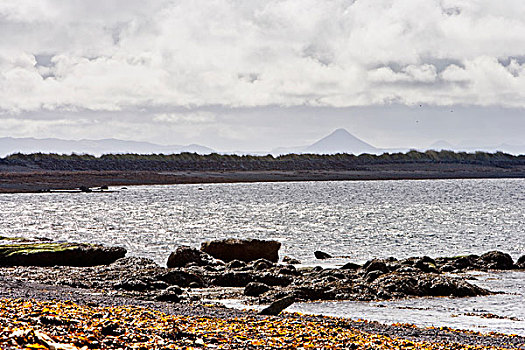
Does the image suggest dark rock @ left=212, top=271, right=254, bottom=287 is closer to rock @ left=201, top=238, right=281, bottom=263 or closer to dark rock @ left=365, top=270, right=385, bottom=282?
dark rock @ left=365, top=270, right=385, bottom=282

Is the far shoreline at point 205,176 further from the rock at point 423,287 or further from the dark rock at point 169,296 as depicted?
the rock at point 423,287

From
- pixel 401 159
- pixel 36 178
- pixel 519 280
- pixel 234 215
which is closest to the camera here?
pixel 519 280

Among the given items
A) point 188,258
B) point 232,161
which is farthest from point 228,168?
point 188,258

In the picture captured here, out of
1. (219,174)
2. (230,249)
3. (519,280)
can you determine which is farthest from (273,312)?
(219,174)

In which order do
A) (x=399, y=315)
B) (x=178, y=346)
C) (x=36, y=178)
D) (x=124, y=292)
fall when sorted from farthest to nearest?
(x=36, y=178)
(x=124, y=292)
(x=399, y=315)
(x=178, y=346)

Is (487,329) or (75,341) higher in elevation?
(75,341)

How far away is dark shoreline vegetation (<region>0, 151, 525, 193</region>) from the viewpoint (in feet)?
376

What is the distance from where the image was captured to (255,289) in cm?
1945

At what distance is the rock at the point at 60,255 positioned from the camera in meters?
25.7

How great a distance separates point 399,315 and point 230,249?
500 inches

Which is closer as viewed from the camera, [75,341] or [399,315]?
[75,341]

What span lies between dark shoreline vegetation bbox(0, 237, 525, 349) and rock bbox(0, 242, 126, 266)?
0.04 m

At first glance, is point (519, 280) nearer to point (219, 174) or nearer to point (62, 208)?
point (62, 208)

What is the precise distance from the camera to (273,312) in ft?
51.0
